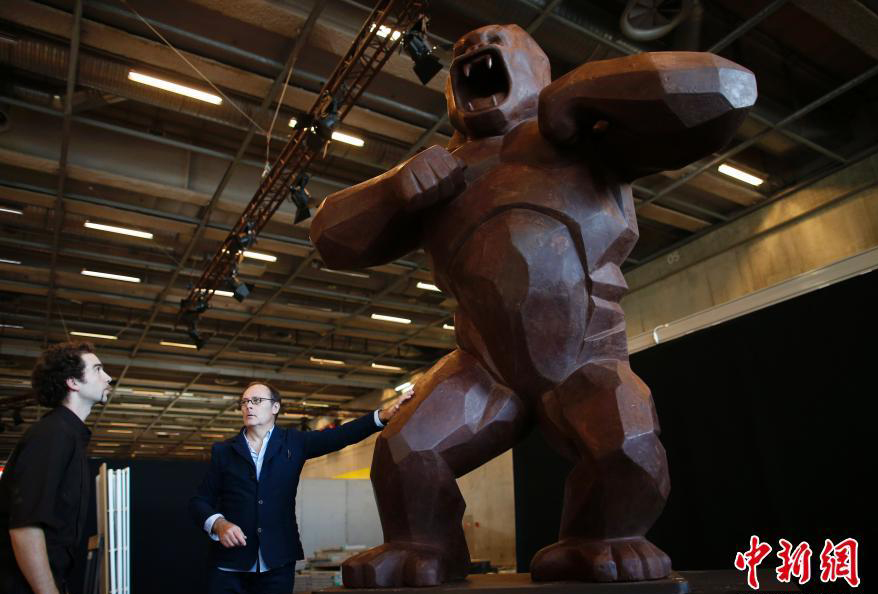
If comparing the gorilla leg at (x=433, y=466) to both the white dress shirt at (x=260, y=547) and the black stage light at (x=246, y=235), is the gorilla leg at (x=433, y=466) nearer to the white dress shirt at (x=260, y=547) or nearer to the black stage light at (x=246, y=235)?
the white dress shirt at (x=260, y=547)

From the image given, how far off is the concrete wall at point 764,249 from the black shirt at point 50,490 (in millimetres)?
6566

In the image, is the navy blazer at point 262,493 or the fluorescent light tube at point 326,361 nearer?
the navy blazer at point 262,493

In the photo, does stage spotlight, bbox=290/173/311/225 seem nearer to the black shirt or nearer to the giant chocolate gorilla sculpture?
the black shirt

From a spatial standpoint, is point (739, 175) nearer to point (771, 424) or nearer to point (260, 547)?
point (771, 424)

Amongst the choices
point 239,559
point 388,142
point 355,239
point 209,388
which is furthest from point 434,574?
point 209,388

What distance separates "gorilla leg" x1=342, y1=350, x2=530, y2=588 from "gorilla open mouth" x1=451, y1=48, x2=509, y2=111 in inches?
30.2

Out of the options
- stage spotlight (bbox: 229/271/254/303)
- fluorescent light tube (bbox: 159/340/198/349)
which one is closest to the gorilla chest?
stage spotlight (bbox: 229/271/254/303)

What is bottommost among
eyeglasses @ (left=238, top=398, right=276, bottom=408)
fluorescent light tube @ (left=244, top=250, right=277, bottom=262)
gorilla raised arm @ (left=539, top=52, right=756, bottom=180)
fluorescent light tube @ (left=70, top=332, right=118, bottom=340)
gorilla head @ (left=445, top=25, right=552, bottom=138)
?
eyeglasses @ (left=238, top=398, right=276, bottom=408)

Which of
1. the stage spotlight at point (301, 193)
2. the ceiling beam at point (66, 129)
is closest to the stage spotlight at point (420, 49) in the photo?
the stage spotlight at point (301, 193)

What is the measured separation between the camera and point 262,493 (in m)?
2.50

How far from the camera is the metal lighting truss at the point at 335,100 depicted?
4.96 meters

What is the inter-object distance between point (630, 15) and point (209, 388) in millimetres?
11712

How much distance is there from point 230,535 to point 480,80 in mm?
1634

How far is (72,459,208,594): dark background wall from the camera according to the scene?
A: 6445 millimetres
